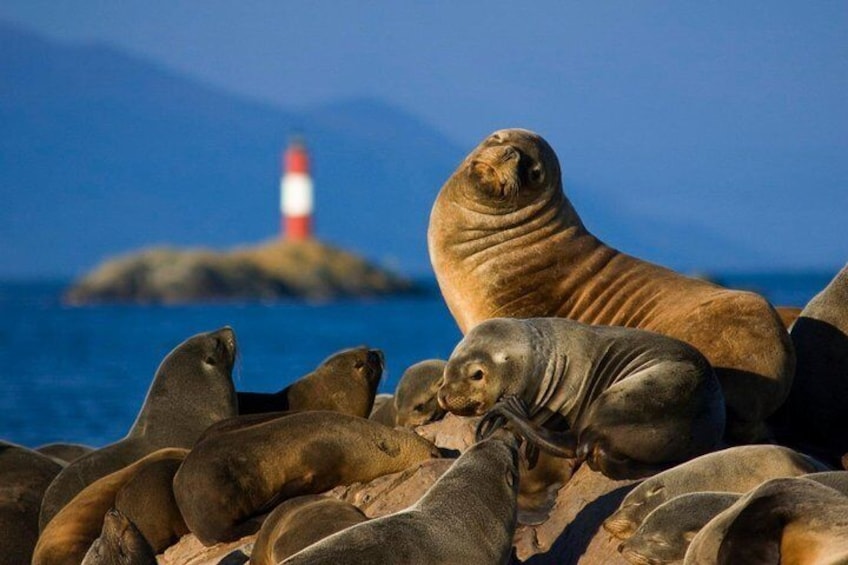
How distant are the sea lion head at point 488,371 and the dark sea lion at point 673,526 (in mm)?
1195

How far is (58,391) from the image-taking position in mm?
41906

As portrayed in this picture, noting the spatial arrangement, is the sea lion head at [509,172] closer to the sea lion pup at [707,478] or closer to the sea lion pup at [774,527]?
the sea lion pup at [707,478]

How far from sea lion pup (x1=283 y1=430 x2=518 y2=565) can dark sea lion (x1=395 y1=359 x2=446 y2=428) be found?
2126mm

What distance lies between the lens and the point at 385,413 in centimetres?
923

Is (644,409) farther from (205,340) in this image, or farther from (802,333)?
(205,340)

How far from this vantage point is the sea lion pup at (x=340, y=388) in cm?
889

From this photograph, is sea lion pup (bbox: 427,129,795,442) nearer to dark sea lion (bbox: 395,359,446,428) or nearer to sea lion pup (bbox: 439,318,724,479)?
dark sea lion (bbox: 395,359,446,428)

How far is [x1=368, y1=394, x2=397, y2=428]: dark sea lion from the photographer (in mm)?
9047

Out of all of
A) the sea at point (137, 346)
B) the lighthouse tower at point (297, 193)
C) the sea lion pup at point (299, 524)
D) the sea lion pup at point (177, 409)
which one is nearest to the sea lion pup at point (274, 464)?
the sea lion pup at point (299, 524)

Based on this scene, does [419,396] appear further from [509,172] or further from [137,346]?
[137,346]

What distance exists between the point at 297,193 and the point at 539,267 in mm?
79841

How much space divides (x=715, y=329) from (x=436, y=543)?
105 inches

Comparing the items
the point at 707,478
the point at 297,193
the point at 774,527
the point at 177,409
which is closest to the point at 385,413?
the point at 177,409

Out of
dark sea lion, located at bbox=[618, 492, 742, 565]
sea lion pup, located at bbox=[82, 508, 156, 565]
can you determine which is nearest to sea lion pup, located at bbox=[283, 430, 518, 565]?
dark sea lion, located at bbox=[618, 492, 742, 565]
